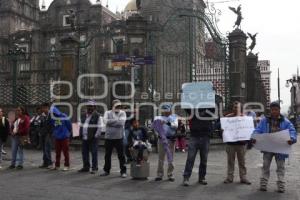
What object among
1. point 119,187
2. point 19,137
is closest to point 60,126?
point 19,137

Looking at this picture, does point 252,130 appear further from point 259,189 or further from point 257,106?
point 257,106

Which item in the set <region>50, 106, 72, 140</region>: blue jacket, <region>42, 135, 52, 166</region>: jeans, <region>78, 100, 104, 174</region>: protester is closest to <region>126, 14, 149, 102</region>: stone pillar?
<region>42, 135, 52, 166</region>: jeans

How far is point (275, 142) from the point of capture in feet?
31.9

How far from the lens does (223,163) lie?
14.7 meters

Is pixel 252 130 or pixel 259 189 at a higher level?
pixel 252 130

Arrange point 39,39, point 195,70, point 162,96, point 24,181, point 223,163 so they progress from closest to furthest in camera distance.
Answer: point 24,181 → point 223,163 → point 195,70 → point 162,96 → point 39,39

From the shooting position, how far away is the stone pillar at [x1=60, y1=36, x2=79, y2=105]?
1941 cm

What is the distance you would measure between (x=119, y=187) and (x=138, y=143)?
66.3 inches

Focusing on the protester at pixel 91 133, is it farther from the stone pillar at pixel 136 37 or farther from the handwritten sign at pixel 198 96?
the stone pillar at pixel 136 37

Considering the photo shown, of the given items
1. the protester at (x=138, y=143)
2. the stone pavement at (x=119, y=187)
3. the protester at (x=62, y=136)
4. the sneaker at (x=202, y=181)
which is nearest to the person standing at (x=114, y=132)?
the protester at (x=138, y=143)

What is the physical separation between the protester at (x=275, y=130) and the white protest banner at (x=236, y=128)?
25.1 inches

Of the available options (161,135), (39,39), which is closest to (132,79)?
(161,135)

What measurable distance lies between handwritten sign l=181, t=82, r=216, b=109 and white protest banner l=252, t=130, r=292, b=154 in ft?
4.62

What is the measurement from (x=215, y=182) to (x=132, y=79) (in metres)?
10.7
